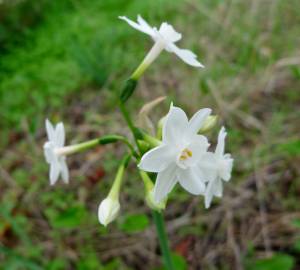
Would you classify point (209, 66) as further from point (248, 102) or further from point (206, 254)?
point (206, 254)

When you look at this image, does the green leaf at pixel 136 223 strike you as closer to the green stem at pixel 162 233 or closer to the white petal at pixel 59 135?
the green stem at pixel 162 233

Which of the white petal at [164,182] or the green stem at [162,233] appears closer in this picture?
the white petal at [164,182]

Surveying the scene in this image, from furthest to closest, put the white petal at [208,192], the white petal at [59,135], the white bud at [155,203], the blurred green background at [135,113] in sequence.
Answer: the blurred green background at [135,113] → the white petal at [59,135] → the white petal at [208,192] → the white bud at [155,203]

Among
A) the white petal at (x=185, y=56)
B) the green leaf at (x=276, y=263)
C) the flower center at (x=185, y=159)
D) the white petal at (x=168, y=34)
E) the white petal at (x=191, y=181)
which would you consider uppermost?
the white petal at (x=168, y=34)

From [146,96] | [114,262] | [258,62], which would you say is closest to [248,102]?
[258,62]

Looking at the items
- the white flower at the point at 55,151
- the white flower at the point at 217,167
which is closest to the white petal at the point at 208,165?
the white flower at the point at 217,167

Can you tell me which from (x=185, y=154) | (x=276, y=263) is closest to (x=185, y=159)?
(x=185, y=154)
